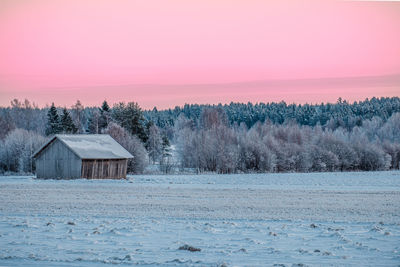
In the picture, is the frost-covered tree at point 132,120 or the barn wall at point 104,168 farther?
the frost-covered tree at point 132,120

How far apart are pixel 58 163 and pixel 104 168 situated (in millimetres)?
4642

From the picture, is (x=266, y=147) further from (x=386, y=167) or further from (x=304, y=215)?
(x=304, y=215)

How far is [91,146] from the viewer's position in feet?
182

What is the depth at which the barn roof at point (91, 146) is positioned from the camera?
53312 millimetres

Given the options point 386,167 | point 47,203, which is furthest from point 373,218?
point 386,167

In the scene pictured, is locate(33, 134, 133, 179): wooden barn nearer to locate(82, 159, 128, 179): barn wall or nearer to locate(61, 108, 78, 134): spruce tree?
locate(82, 159, 128, 179): barn wall

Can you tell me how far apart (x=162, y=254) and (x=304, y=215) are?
1037 centimetres

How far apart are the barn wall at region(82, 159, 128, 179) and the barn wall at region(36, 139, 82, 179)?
2.66ft

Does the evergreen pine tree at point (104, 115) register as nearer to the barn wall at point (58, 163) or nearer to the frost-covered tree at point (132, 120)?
the frost-covered tree at point (132, 120)

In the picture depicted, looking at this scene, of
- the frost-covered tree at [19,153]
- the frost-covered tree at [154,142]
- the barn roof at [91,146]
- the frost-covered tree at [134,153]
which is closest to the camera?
the barn roof at [91,146]

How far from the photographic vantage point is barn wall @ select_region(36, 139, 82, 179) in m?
53.0

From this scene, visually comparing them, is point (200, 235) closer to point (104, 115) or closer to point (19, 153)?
point (19, 153)

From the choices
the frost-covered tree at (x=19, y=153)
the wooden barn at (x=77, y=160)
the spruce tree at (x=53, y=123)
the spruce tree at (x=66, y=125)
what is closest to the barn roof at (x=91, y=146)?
the wooden barn at (x=77, y=160)

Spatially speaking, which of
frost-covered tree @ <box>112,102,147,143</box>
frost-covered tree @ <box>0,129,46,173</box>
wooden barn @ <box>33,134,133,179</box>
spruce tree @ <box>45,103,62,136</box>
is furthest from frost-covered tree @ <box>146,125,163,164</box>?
wooden barn @ <box>33,134,133,179</box>
